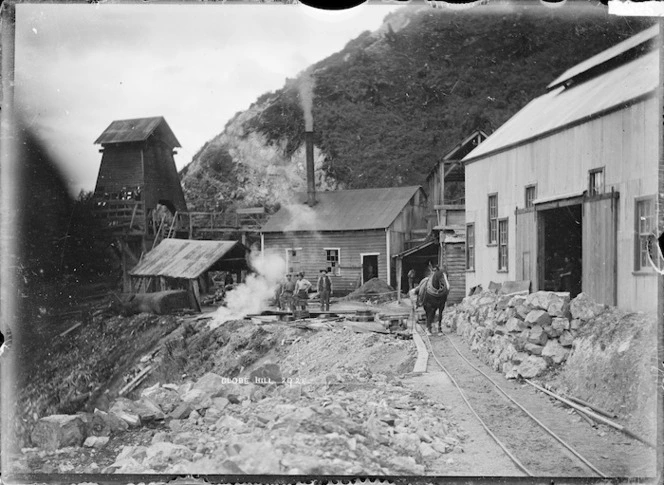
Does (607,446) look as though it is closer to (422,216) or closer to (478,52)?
(422,216)

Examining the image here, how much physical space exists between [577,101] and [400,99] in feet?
4.05

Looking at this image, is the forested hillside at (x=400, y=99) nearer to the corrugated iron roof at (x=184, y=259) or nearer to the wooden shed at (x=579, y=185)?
the wooden shed at (x=579, y=185)

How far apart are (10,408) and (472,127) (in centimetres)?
395

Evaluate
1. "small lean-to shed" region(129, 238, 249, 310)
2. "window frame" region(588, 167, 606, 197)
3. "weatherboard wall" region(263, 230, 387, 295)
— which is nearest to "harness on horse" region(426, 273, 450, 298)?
"weatherboard wall" region(263, 230, 387, 295)

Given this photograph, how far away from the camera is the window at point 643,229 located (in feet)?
12.1

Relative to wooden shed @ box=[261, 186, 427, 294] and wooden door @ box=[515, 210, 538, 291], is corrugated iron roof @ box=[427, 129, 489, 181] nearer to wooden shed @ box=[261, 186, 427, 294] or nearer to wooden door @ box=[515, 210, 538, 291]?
wooden shed @ box=[261, 186, 427, 294]

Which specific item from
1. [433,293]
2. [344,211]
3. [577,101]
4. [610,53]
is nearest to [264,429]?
[433,293]

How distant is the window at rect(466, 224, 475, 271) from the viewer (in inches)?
167

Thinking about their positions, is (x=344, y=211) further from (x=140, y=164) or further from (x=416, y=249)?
(x=140, y=164)

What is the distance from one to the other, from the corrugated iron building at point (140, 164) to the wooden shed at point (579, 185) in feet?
7.42

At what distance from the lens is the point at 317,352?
161 inches

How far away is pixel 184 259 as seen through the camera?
4301 millimetres

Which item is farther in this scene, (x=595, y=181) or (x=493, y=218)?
(x=493, y=218)

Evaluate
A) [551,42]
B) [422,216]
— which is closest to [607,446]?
[422,216]
